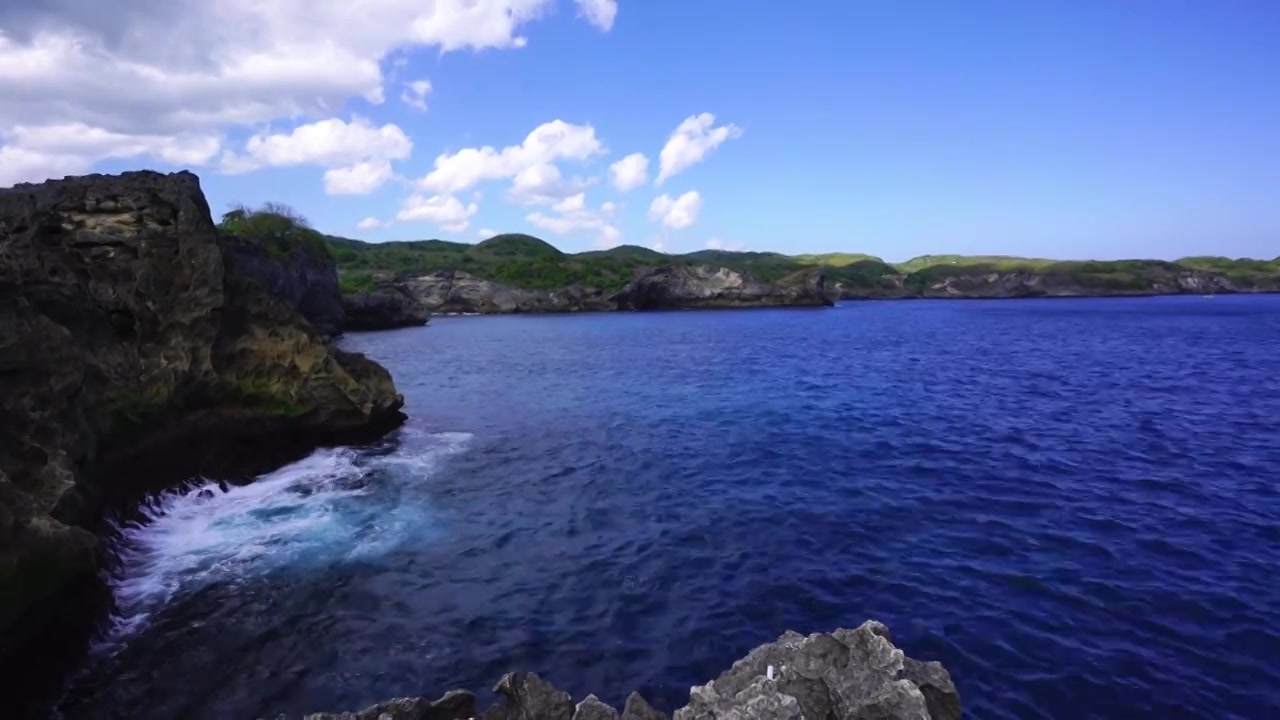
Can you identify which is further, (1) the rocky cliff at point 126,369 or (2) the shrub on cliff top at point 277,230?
(2) the shrub on cliff top at point 277,230

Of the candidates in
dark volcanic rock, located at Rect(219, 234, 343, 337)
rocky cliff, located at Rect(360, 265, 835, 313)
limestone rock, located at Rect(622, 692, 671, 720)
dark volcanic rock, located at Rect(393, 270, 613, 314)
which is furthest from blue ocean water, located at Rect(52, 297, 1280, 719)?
dark volcanic rock, located at Rect(393, 270, 613, 314)

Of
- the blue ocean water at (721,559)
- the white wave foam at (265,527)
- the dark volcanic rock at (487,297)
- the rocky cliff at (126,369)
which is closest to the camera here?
the blue ocean water at (721,559)

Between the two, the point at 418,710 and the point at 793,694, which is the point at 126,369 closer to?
the point at 418,710

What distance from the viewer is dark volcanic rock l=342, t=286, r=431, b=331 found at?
104312 millimetres

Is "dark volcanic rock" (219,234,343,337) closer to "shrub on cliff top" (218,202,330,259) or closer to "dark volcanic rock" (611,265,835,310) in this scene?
"shrub on cliff top" (218,202,330,259)

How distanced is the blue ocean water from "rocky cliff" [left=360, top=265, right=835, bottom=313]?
418 feet

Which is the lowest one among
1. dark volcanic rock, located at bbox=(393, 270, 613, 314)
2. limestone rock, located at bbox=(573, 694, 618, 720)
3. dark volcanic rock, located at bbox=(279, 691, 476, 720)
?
dark volcanic rock, located at bbox=(279, 691, 476, 720)

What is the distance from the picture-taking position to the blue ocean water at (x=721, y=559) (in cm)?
1001

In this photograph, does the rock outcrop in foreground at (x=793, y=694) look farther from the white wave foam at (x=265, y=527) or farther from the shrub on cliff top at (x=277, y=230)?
the shrub on cliff top at (x=277, y=230)

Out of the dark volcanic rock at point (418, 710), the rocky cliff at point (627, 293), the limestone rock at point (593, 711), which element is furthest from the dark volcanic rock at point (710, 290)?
the limestone rock at point (593, 711)

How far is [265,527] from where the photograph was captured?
1661cm

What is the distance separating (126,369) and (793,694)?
18875 mm

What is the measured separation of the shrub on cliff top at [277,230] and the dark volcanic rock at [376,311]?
1344cm

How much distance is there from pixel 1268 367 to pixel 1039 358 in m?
12.4
